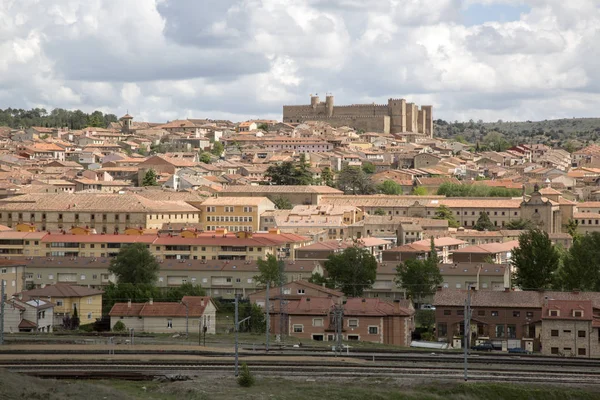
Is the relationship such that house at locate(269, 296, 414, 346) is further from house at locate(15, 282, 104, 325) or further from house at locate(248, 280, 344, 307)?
house at locate(15, 282, 104, 325)

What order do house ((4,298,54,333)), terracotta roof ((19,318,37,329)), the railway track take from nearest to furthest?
the railway track → house ((4,298,54,333)) → terracotta roof ((19,318,37,329))

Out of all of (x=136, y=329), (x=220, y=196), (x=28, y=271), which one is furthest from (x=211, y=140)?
(x=136, y=329)

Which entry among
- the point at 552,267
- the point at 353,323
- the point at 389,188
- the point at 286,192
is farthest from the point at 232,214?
the point at 353,323

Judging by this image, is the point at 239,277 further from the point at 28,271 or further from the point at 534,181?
the point at 534,181

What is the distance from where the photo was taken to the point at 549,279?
59812mm

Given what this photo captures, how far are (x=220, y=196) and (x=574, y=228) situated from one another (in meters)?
26.8

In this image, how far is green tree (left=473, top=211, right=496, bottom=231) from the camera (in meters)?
98.8

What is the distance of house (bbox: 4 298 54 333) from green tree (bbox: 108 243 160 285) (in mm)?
11582

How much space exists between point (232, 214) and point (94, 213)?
9.68 metres

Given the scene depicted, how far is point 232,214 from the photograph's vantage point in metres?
90.2

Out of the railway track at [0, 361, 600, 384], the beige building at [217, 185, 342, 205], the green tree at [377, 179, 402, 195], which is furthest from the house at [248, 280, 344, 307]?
the green tree at [377, 179, 402, 195]

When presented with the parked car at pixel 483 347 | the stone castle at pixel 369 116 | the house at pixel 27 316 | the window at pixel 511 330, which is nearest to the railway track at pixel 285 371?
the parked car at pixel 483 347

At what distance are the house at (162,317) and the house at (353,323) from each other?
9.33 feet

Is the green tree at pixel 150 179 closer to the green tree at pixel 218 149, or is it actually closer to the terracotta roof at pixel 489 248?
the green tree at pixel 218 149
